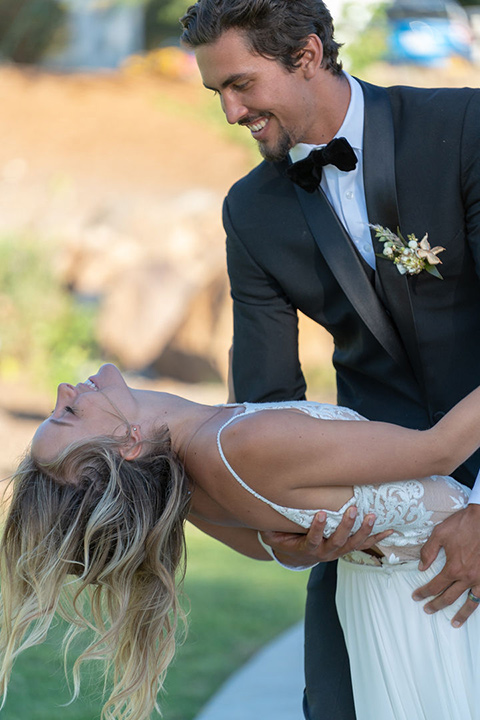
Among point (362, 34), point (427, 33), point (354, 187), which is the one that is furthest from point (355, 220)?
point (427, 33)

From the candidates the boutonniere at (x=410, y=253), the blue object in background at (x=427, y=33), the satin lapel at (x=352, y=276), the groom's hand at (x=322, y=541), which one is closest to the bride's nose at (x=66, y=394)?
the groom's hand at (x=322, y=541)

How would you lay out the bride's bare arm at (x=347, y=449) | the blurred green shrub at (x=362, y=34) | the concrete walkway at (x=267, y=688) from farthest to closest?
the blurred green shrub at (x=362, y=34), the concrete walkway at (x=267, y=688), the bride's bare arm at (x=347, y=449)

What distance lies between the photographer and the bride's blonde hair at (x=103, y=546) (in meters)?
2.30

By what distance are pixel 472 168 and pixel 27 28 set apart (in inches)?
688

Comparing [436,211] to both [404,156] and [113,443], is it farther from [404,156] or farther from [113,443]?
[113,443]

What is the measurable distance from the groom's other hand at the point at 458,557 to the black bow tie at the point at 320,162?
905 millimetres

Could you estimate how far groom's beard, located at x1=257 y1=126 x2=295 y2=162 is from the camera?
2.46 m

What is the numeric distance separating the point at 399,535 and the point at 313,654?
1.80 feet

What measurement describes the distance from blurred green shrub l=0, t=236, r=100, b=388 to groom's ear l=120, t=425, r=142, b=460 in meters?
7.07

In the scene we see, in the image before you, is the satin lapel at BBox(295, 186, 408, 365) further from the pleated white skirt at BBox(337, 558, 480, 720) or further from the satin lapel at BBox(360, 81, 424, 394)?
the pleated white skirt at BBox(337, 558, 480, 720)

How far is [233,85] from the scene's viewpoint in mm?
2412

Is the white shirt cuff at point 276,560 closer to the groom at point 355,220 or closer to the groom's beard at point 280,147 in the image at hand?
the groom at point 355,220

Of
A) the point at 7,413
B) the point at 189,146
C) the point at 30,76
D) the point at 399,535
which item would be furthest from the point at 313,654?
the point at 30,76

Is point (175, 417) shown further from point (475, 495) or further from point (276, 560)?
point (475, 495)
